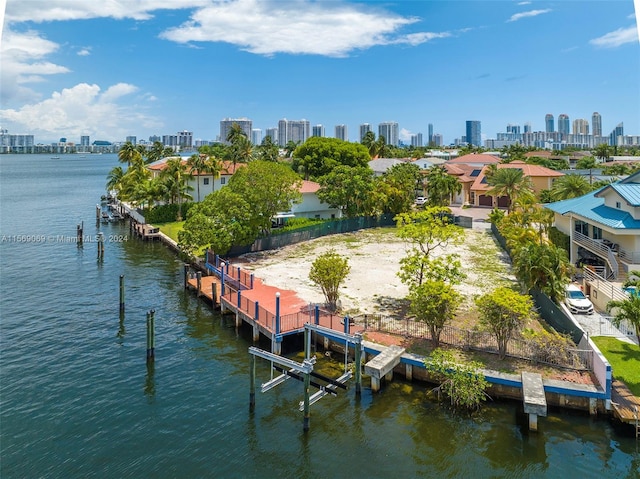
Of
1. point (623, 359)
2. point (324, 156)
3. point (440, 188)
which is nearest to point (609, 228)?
point (623, 359)

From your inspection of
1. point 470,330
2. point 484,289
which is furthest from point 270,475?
point 484,289

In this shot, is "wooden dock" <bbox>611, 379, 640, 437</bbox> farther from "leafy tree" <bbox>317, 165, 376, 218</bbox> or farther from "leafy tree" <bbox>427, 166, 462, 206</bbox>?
"leafy tree" <bbox>427, 166, 462, 206</bbox>

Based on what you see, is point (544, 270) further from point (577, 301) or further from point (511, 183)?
point (511, 183)

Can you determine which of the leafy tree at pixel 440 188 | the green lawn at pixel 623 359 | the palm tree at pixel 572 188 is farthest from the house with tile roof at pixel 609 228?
the leafy tree at pixel 440 188

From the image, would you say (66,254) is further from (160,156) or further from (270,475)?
(160,156)

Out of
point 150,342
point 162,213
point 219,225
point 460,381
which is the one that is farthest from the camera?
point 162,213

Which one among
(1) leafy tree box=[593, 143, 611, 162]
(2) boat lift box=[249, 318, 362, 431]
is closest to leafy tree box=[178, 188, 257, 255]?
(2) boat lift box=[249, 318, 362, 431]
